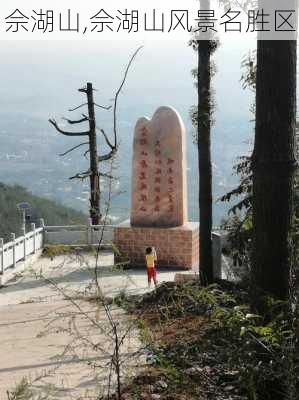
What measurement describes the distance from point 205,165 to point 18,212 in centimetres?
1923

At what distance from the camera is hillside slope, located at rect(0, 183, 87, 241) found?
92.6 ft

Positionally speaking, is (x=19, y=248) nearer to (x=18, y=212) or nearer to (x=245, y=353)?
(x=245, y=353)

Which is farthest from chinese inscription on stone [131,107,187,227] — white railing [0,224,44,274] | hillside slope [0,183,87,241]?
hillside slope [0,183,87,241]

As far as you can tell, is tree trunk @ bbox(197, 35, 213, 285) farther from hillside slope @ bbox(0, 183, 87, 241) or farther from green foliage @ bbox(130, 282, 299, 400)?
hillside slope @ bbox(0, 183, 87, 241)

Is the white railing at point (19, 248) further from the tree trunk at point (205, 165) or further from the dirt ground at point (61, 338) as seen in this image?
the tree trunk at point (205, 165)

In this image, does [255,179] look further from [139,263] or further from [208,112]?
[139,263]

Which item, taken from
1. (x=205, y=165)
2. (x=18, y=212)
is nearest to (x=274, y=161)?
(x=205, y=165)

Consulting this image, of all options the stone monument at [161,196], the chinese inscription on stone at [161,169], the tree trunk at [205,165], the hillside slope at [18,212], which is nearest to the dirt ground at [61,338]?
the tree trunk at [205,165]

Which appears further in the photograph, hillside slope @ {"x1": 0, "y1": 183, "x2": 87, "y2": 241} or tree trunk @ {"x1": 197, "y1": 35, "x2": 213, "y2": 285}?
hillside slope @ {"x1": 0, "y1": 183, "x2": 87, "y2": 241}

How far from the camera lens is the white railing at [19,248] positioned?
12883 mm

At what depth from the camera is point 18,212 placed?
28.1 m

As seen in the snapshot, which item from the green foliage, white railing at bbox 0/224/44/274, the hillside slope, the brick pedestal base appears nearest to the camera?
the green foliage

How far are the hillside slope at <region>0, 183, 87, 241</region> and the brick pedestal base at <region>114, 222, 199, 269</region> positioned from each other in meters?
12.6

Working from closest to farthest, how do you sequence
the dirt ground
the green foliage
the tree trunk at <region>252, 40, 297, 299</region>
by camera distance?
the green foliage → the dirt ground → the tree trunk at <region>252, 40, 297, 299</region>
